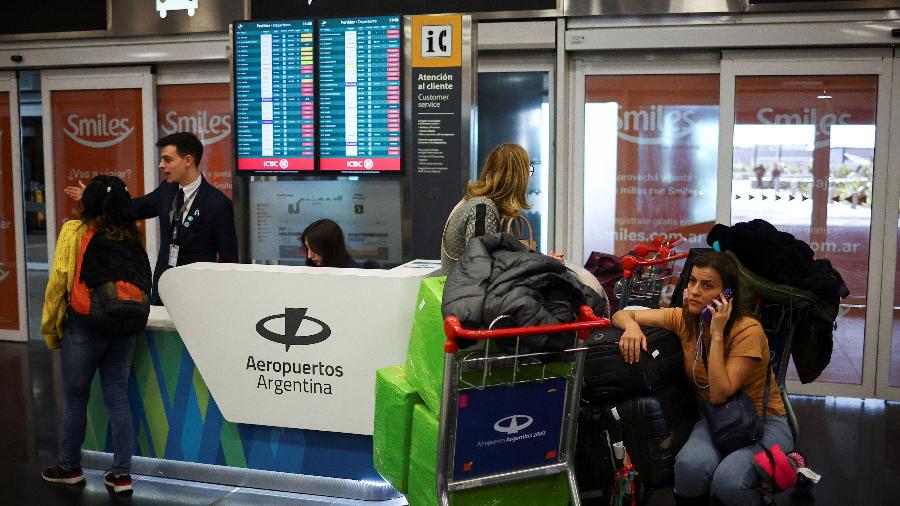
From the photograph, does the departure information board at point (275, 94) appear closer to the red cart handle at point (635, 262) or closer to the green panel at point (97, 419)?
the green panel at point (97, 419)

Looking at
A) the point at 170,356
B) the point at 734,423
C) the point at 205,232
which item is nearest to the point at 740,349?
the point at 734,423

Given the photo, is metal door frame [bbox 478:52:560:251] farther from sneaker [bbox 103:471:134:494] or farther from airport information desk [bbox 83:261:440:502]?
sneaker [bbox 103:471:134:494]

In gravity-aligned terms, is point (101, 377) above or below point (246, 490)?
above

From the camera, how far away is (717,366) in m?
3.11

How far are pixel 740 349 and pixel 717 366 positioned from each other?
0.12m

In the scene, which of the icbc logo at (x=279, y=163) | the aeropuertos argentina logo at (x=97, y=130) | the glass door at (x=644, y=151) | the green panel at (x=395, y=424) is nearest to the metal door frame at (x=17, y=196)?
the aeropuertos argentina logo at (x=97, y=130)

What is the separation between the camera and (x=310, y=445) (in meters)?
3.87

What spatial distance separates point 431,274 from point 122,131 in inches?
177

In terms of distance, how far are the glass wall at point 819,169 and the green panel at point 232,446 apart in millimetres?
3785

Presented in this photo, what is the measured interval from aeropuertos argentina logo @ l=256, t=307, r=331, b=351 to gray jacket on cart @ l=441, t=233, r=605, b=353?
1.07 metres

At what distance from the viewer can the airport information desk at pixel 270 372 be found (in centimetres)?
359

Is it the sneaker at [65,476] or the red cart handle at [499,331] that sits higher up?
the red cart handle at [499,331]

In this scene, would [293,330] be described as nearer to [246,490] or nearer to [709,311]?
[246,490]


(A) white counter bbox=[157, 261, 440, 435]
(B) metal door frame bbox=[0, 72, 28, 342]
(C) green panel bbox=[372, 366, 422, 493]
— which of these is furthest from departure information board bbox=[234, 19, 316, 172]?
(B) metal door frame bbox=[0, 72, 28, 342]
